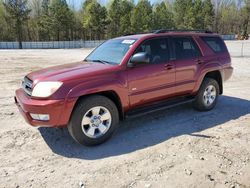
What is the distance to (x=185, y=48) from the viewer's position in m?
5.50

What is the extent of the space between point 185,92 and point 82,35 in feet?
217

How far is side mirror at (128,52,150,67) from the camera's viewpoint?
446 centimetres

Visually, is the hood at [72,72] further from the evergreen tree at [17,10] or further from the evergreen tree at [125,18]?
the evergreen tree at [125,18]

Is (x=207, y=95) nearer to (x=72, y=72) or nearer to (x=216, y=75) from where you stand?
(x=216, y=75)

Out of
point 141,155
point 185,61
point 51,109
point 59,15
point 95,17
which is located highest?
point 59,15

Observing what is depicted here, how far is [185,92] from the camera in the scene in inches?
218

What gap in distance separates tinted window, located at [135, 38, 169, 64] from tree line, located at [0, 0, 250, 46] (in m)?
49.2

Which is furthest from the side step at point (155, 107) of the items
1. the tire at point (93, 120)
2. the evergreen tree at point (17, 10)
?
the evergreen tree at point (17, 10)

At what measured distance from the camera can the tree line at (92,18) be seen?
5500 cm

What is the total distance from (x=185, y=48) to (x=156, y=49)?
80 centimetres

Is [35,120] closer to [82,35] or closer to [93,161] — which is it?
[93,161]

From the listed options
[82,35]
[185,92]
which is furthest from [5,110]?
[82,35]

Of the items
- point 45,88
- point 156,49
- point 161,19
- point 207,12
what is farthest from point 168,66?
point 207,12

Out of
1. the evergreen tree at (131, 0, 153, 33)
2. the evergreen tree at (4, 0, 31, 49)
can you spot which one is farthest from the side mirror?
the evergreen tree at (131, 0, 153, 33)
